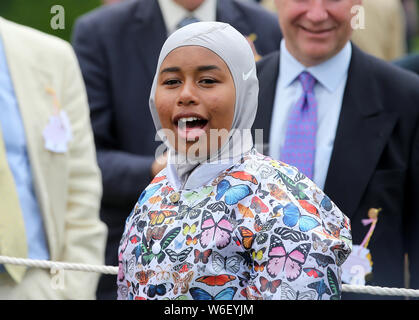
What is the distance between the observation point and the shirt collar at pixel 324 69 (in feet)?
13.6

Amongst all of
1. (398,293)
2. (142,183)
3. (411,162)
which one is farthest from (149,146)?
(398,293)

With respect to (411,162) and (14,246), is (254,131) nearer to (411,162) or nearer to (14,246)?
(411,162)

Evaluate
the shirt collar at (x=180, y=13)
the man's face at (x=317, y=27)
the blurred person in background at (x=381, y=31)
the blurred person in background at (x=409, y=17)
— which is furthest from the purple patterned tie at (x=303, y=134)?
the blurred person in background at (x=409, y=17)

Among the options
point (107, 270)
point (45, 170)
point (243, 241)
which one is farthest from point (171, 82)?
point (45, 170)

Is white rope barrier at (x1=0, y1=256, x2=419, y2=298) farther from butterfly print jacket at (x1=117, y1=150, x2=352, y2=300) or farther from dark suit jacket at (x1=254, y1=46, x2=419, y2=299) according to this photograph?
dark suit jacket at (x1=254, y1=46, x2=419, y2=299)

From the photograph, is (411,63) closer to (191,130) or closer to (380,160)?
(380,160)

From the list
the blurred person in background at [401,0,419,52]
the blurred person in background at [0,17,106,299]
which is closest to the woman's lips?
the blurred person in background at [0,17,106,299]

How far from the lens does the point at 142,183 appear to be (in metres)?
4.89

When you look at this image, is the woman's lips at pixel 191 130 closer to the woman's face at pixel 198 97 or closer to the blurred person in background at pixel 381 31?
the woman's face at pixel 198 97

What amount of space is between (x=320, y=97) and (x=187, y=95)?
1.35 meters

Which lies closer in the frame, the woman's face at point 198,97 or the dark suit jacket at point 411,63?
the woman's face at point 198,97

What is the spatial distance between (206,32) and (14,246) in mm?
1617

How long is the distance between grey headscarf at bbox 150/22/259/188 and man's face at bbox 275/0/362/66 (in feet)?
3.87
